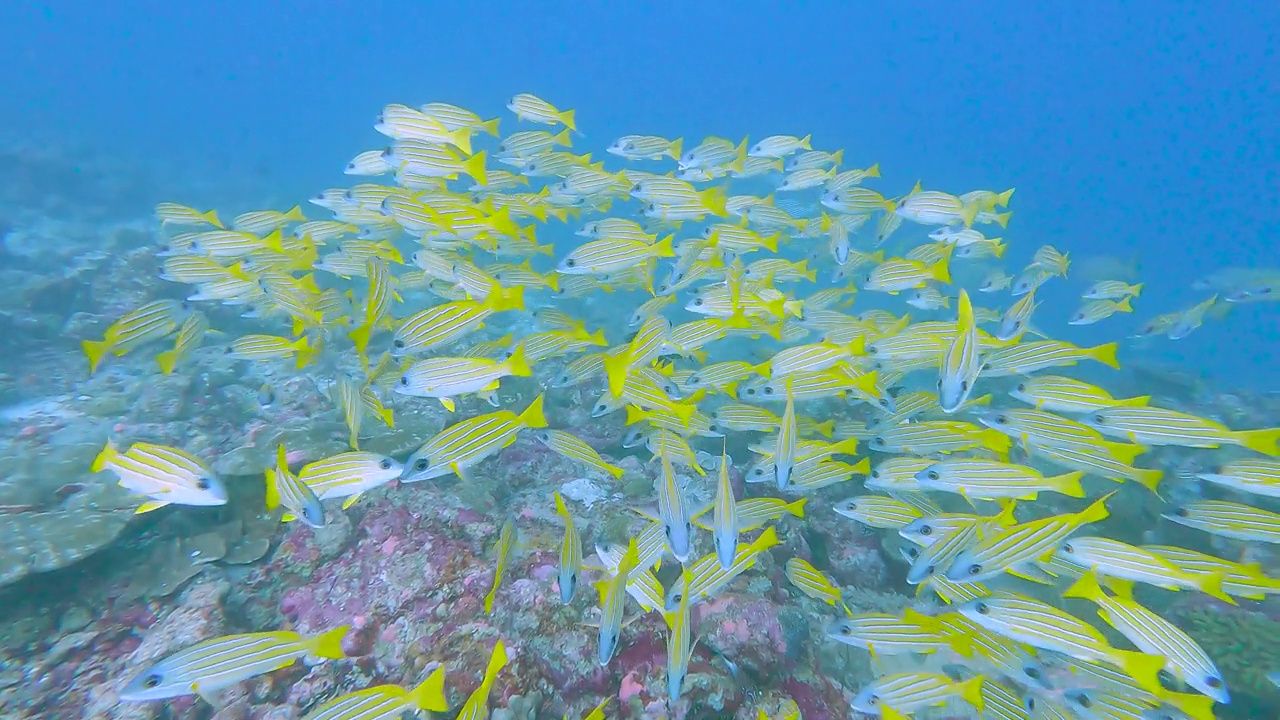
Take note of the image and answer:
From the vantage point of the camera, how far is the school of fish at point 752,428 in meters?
2.89

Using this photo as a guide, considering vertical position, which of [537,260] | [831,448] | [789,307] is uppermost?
[537,260]

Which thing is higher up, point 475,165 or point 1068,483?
point 475,165

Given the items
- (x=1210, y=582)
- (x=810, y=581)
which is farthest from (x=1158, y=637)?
(x=810, y=581)

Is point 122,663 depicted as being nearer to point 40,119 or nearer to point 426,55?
point 40,119

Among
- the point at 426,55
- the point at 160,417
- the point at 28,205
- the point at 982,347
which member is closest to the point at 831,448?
the point at 982,347

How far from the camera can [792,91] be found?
121812 mm

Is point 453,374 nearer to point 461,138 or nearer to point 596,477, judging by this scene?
point 596,477

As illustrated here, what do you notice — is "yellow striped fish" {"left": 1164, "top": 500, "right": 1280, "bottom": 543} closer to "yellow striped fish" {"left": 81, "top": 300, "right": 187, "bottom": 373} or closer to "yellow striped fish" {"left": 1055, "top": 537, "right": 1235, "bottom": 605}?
"yellow striped fish" {"left": 1055, "top": 537, "right": 1235, "bottom": 605}

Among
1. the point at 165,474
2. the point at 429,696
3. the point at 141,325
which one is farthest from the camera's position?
the point at 141,325

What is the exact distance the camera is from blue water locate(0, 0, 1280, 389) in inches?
2026

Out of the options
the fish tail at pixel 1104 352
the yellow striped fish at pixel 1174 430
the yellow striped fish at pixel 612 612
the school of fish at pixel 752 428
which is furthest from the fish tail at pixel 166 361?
the fish tail at pixel 1104 352

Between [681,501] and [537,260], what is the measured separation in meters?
22.2

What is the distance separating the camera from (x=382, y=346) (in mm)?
10422

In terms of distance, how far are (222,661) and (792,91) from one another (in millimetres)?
138009
